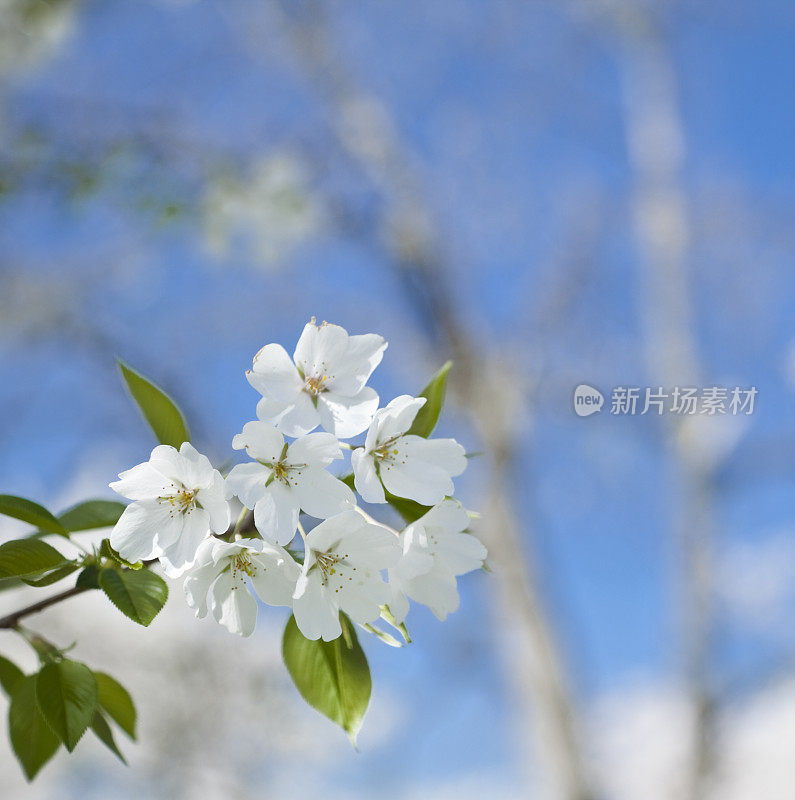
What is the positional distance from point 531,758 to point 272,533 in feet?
11.5

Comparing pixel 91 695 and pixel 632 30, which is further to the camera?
pixel 632 30

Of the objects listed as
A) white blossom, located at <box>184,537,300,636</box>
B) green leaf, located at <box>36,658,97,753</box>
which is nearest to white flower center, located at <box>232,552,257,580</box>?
white blossom, located at <box>184,537,300,636</box>

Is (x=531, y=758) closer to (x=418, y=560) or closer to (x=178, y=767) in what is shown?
(x=178, y=767)

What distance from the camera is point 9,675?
50cm

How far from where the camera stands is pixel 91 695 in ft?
1.40

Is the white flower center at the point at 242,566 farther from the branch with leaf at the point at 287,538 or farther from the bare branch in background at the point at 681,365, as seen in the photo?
the bare branch in background at the point at 681,365

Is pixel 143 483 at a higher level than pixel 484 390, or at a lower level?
lower

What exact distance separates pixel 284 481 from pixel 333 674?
0.46 ft

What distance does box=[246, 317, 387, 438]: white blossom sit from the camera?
45 cm

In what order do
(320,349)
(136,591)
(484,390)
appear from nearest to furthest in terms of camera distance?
(136,591) → (320,349) → (484,390)

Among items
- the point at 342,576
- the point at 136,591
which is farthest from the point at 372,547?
the point at 136,591

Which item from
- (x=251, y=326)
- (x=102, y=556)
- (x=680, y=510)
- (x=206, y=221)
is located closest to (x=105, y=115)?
(x=206, y=221)

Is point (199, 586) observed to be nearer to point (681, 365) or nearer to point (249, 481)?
point (249, 481)

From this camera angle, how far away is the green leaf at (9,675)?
A: 0.49m
